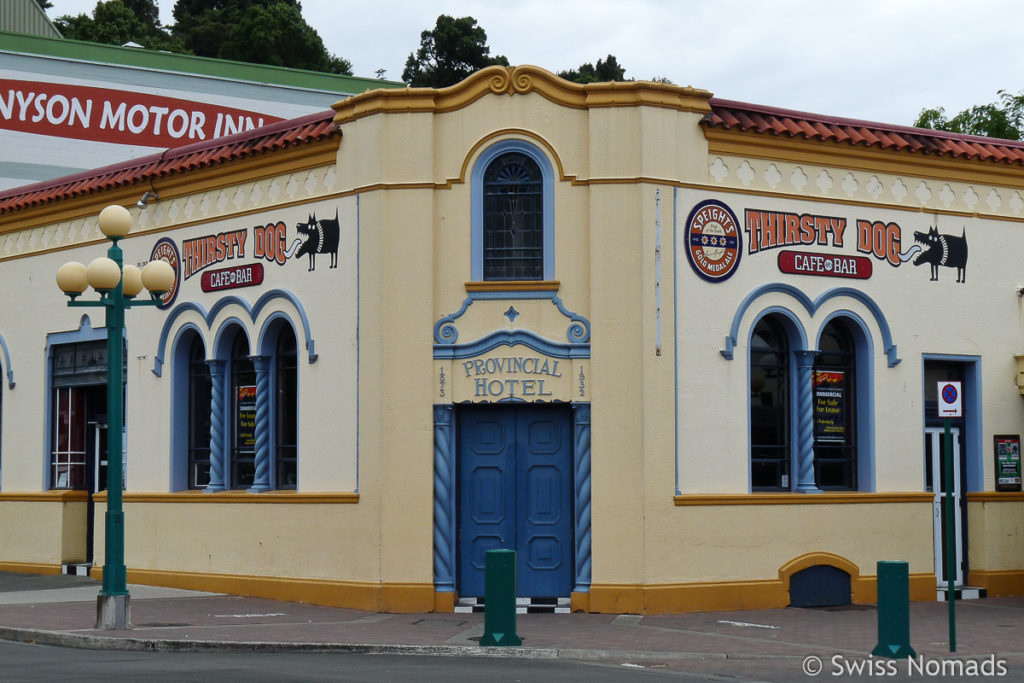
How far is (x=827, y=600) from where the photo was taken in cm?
1789

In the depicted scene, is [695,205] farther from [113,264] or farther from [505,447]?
[113,264]

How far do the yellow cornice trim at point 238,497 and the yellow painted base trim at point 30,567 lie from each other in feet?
6.52

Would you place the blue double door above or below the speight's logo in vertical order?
below

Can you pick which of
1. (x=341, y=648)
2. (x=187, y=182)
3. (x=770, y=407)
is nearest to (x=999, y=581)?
(x=770, y=407)

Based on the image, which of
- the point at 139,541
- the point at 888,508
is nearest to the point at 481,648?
the point at 888,508

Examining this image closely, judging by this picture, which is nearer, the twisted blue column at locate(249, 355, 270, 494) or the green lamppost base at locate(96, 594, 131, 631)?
the green lamppost base at locate(96, 594, 131, 631)

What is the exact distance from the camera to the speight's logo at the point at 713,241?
17.5m

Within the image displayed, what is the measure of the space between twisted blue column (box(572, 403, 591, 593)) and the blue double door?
19 centimetres

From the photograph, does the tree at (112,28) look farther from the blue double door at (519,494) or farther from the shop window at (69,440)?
the blue double door at (519,494)

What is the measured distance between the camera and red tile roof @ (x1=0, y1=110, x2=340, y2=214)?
1867 centimetres

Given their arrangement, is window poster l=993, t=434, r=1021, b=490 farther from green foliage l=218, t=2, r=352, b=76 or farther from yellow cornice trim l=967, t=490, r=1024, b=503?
green foliage l=218, t=2, r=352, b=76

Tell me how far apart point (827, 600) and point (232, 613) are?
7.36 meters

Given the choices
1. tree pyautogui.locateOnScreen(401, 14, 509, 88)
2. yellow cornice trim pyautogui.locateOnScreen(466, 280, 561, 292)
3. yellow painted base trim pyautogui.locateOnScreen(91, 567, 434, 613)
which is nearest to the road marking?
yellow painted base trim pyautogui.locateOnScreen(91, 567, 434, 613)

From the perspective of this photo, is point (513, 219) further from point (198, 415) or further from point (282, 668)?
point (282, 668)
